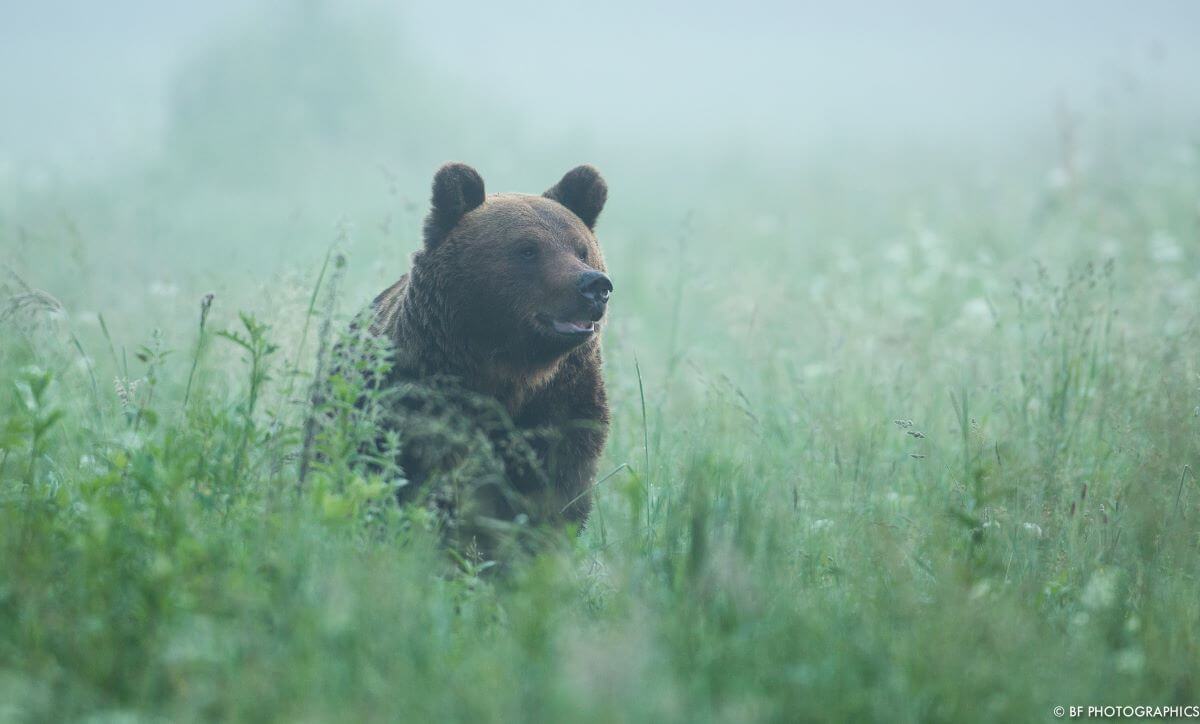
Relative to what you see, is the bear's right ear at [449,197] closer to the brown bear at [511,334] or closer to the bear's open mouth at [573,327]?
the brown bear at [511,334]

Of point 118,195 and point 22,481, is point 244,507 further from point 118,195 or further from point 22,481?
point 118,195

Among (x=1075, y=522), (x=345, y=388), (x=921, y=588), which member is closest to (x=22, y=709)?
(x=345, y=388)

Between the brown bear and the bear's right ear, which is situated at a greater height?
the bear's right ear

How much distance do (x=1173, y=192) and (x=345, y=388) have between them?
1077 cm

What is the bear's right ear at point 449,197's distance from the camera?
437 centimetres

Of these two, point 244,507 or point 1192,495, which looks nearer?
point 244,507

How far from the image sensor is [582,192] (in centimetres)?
478

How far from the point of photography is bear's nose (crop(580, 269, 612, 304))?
414 cm

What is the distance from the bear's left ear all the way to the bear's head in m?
0.26

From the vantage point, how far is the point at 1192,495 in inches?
157

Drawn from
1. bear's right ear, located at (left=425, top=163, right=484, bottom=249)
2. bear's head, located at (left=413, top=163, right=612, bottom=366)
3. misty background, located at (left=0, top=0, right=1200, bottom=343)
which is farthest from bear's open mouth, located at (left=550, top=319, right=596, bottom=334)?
misty background, located at (left=0, top=0, right=1200, bottom=343)

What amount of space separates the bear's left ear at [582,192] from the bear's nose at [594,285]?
66cm

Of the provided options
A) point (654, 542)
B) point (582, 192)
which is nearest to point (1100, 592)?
point (654, 542)

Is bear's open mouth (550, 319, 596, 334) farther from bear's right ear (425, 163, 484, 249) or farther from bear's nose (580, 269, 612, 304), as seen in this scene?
bear's right ear (425, 163, 484, 249)
